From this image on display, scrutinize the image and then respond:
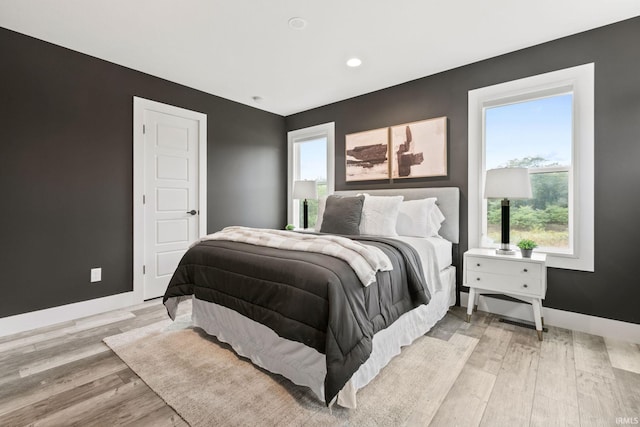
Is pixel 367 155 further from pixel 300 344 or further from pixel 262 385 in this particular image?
pixel 262 385

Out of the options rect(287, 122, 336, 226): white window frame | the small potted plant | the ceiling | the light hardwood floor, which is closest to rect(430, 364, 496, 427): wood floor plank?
the light hardwood floor

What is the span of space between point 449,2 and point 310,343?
256cm

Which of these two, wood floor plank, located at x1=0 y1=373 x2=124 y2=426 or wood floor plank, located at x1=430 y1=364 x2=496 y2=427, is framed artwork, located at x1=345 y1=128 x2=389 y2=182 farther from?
wood floor plank, located at x1=0 y1=373 x2=124 y2=426

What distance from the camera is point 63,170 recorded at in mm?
2850

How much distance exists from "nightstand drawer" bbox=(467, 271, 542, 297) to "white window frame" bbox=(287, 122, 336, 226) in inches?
91.6

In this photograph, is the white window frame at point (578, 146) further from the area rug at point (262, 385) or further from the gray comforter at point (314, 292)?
the gray comforter at point (314, 292)

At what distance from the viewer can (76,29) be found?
100 inches

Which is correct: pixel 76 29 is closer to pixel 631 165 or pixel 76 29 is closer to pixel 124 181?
pixel 124 181

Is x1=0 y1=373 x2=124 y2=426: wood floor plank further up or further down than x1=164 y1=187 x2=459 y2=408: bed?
further down

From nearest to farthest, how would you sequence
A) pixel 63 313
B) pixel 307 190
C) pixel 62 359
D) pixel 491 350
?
pixel 62 359, pixel 491 350, pixel 63 313, pixel 307 190

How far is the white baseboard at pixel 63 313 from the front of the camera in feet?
8.43

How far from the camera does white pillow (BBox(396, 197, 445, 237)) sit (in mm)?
3062

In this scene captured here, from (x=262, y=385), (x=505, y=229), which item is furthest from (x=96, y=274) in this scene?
(x=505, y=229)

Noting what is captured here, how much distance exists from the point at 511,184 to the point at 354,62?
1948 mm
